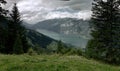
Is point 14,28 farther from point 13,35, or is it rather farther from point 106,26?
point 106,26

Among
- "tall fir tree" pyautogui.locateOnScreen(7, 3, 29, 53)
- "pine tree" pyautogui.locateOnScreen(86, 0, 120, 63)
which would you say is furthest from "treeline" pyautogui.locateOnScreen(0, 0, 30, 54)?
"pine tree" pyautogui.locateOnScreen(86, 0, 120, 63)

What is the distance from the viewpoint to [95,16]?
4597 centimetres

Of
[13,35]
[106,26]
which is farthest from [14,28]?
[106,26]

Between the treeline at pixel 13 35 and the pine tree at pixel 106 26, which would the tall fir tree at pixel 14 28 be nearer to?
the treeline at pixel 13 35

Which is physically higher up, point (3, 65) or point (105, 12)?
point (105, 12)

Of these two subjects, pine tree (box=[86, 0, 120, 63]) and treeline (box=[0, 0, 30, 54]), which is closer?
pine tree (box=[86, 0, 120, 63])

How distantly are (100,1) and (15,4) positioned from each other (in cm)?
2678

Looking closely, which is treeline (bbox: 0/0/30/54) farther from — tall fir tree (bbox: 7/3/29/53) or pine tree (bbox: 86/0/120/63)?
pine tree (bbox: 86/0/120/63)

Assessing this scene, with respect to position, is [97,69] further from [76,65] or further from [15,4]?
[15,4]

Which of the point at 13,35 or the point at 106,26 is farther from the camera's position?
the point at 13,35

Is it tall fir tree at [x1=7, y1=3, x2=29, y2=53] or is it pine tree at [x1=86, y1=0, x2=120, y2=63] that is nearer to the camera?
pine tree at [x1=86, y1=0, x2=120, y2=63]

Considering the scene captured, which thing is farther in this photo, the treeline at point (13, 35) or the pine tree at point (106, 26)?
the treeline at point (13, 35)

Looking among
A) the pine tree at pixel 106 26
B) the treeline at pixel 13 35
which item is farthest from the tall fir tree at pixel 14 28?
the pine tree at pixel 106 26

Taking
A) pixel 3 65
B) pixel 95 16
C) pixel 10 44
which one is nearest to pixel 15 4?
pixel 10 44
